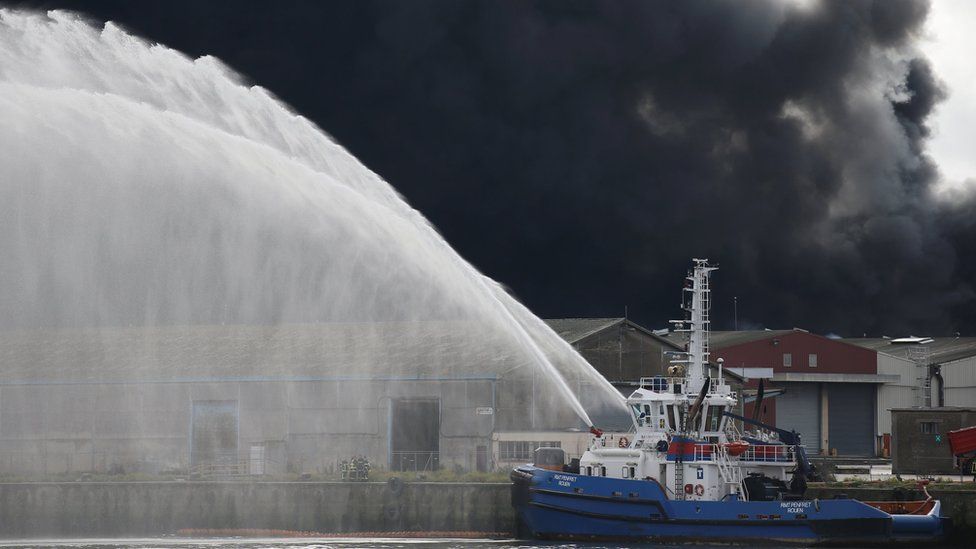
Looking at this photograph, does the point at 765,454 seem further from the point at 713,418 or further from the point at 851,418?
the point at 851,418

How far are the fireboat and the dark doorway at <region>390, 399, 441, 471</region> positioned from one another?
12887 mm

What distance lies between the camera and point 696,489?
40.3 m

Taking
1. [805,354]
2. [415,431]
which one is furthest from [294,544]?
[805,354]

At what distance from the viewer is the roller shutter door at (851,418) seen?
77250 mm

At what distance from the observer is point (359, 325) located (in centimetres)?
5509

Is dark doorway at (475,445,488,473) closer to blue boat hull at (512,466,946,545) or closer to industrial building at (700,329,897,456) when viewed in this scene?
blue boat hull at (512,466,946,545)

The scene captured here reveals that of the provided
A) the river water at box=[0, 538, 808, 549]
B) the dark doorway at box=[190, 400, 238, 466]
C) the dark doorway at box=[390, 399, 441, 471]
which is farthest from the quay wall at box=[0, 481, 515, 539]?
the dark doorway at box=[190, 400, 238, 466]

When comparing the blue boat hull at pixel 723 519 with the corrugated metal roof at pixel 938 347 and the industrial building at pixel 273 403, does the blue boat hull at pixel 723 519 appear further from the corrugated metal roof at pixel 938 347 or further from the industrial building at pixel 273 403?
the corrugated metal roof at pixel 938 347

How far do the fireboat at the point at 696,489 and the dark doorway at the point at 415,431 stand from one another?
42.3 ft

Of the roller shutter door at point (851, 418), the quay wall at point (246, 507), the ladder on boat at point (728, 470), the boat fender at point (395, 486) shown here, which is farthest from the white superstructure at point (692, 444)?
the roller shutter door at point (851, 418)

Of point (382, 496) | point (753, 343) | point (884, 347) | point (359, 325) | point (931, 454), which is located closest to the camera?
point (382, 496)

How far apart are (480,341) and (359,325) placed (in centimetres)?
499

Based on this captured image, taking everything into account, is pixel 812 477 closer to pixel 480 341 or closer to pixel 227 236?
pixel 480 341

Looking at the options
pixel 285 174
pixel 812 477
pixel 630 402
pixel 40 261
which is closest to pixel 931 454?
pixel 812 477
